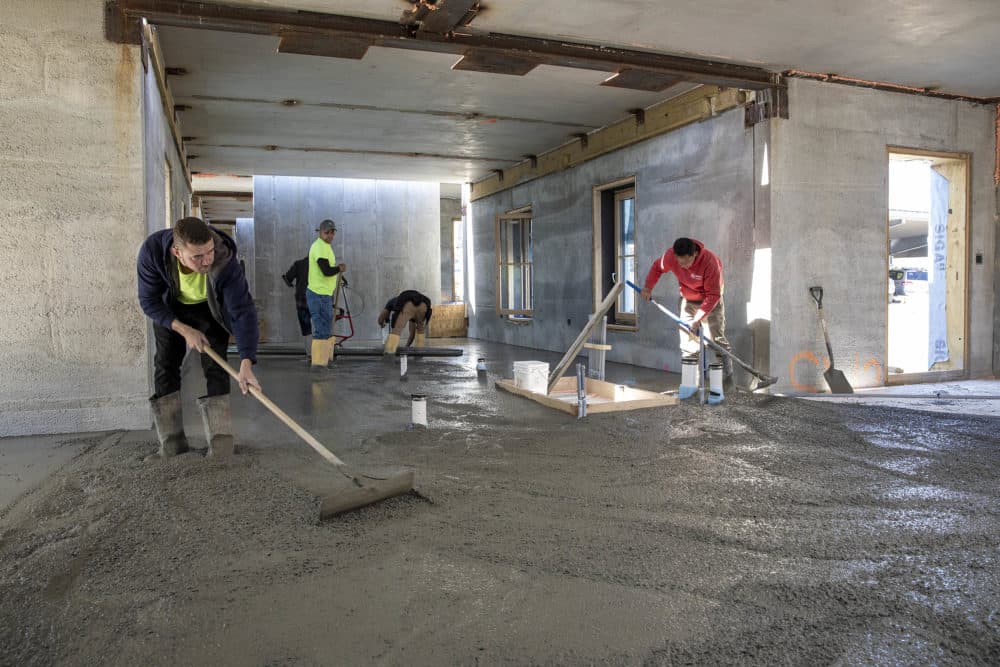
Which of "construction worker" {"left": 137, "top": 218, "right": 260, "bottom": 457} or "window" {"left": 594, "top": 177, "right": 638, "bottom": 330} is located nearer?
"construction worker" {"left": 137, "top": 218, "right": 260, "bottom": 457}

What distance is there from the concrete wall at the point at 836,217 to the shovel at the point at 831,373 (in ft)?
0.22

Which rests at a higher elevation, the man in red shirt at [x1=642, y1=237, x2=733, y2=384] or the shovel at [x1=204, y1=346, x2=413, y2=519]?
the man in red shirt at [x1=642, y1=237, x2=733, y2=384]

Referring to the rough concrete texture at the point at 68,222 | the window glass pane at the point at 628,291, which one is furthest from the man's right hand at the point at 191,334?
the window glass pane at the point at 628,291

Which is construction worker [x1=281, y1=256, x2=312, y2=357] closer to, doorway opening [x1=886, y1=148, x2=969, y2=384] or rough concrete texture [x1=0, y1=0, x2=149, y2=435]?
rough concrete texture [x1=0, y1=0, x2=149, y2=435]

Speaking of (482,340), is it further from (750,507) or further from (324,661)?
(324,661)

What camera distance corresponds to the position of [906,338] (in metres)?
10.4

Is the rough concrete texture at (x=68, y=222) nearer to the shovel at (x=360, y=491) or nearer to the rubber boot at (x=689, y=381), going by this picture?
the shovel at (x=360, y=491)

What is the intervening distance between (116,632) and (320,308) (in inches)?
240

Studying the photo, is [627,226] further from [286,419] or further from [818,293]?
[286,419]

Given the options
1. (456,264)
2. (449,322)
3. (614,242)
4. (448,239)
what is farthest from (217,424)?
(456,264)

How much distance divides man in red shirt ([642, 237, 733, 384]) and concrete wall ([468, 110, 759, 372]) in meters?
0.55

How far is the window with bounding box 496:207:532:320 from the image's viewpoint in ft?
38.0

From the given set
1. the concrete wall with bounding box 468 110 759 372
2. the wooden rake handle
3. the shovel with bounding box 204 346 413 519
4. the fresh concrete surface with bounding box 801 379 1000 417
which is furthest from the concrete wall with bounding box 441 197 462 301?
the shovel with bounding box 204 346 413 519

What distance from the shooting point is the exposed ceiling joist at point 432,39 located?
458cm
